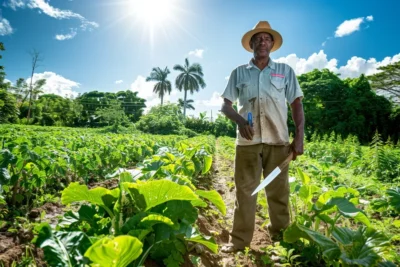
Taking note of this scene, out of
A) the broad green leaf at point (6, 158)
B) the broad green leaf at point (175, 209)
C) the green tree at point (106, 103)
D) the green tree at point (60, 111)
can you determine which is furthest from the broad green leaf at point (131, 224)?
the green tree at point (106, 103)

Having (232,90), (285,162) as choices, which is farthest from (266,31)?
(285,162)

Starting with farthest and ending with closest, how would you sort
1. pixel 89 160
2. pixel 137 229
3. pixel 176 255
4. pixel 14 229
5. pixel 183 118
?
pixel 183 118 → pixel 89 160 → pixel 14 229 → pixel 176 255 → pixel 137 229

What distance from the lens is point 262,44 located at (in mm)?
2840

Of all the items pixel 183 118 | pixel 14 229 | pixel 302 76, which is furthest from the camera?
pixel 183 118

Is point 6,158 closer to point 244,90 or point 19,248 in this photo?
point 19,248

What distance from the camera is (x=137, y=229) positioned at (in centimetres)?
142

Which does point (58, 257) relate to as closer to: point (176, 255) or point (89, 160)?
point (176, 255)

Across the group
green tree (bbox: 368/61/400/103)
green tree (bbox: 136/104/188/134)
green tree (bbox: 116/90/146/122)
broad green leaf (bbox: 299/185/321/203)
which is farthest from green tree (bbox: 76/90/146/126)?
broad green leaf (bbox: 299/185/321/203)

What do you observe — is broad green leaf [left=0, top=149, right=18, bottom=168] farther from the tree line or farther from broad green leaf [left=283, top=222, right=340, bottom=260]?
the tree line

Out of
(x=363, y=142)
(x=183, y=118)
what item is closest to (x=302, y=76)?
(x=363, y=142)

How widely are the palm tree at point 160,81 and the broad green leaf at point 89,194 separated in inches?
1977

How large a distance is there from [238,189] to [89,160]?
2543 mm

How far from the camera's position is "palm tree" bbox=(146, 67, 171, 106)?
50938mm

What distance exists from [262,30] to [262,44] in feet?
0.50
